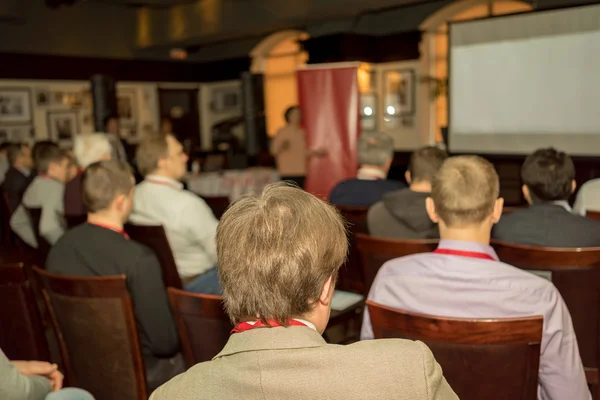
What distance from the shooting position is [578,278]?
2049mm

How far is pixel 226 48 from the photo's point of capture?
12.5 metres

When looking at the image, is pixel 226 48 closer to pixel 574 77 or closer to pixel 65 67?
pixel 65 67

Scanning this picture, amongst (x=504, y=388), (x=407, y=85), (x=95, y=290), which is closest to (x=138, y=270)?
(x=95, y=290)

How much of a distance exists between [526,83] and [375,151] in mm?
3090

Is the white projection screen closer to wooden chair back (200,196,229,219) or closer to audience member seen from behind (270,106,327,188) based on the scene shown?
audience member seen from behind (270,106,327,188)

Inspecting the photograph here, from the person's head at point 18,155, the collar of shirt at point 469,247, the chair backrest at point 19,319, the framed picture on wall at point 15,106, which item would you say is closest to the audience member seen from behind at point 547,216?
the collar of shirt at point 469,247

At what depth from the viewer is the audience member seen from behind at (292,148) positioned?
6602 mm

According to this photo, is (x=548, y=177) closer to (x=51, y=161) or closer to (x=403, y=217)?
(x=403, y=217)

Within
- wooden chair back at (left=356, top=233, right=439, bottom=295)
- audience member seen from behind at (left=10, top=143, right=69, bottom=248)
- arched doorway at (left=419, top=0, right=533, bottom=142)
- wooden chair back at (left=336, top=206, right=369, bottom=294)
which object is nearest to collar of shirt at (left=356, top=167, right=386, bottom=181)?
wooden chair back at (left=336, top=206, right=369, bottom=294)

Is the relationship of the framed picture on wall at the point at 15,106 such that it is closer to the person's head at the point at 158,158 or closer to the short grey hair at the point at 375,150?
the person's head at the point at 158,158

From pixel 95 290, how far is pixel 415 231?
161 cm

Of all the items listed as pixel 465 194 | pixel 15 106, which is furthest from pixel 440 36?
pixel 465 194

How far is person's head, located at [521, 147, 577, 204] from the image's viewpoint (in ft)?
8.40

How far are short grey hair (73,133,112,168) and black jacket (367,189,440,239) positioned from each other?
7.08ft
